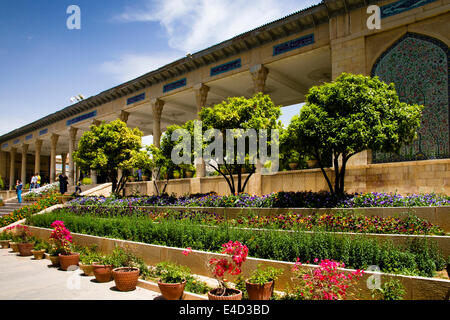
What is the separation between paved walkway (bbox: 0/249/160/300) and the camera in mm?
6957

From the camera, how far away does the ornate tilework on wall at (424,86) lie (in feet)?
42.2

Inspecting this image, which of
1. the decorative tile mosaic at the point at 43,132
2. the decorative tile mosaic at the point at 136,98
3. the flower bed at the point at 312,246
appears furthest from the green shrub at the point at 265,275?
the decorative tile mosaic at the point at 43,132

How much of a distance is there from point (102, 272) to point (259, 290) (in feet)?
14.0

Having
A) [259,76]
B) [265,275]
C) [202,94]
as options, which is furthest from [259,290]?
[202,94]

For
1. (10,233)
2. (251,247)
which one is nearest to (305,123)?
(251,247)

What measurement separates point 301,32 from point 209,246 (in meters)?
13.7

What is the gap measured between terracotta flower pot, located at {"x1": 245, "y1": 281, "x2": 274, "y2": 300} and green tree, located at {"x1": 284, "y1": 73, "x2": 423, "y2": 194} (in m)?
6.19

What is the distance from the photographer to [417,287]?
5180mm

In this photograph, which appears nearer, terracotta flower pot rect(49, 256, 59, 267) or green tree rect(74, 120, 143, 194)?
terracotta flower pot rect(49, 256, 59, 267)

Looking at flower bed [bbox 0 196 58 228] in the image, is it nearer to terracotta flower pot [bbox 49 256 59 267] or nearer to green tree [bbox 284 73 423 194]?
terracotta flower pot [bbox 49 256 59 267]

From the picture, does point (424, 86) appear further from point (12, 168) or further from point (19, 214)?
point (12, 168)

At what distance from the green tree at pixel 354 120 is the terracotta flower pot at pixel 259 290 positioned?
6192 millimetres

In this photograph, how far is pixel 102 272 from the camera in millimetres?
8062

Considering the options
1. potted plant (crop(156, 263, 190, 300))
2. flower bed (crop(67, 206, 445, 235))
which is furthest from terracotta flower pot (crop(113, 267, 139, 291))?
flower bed (crop(67, 206, 445, 235))
